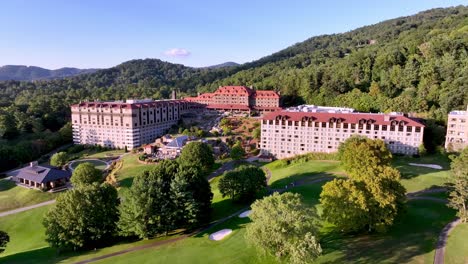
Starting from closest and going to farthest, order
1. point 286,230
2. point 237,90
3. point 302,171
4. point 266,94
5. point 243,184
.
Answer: point 286,230 < point 243,184 < point 302,171 < point 266,94 < point 237,90

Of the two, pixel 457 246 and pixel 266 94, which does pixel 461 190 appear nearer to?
pixel 457 246

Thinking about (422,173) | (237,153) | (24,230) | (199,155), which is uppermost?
(199,155)

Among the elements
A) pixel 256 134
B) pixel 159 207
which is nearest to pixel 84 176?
pixel 159 207

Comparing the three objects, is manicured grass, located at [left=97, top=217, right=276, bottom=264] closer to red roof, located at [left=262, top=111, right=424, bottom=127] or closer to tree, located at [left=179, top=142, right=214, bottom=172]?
tree, located at [left=179, top=142, right=214, bottom=172]

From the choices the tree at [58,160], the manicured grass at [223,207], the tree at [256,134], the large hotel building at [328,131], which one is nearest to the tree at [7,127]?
the tree at [58,160]

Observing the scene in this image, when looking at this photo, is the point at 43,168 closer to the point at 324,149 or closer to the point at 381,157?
the point at 324,149

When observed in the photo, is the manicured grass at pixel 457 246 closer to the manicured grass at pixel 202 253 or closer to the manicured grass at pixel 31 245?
the manicured grass at pixel 202 253

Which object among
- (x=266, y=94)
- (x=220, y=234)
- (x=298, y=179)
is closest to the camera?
(x=220, y=234)
